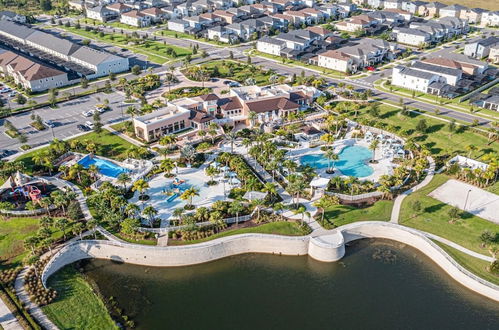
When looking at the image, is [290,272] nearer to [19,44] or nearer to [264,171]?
[264,171]

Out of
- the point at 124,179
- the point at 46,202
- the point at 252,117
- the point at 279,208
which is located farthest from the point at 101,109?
the point at 279,208

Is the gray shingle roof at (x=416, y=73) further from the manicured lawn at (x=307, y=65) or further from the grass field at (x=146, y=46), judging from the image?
the grass field at (x=146, y=46)

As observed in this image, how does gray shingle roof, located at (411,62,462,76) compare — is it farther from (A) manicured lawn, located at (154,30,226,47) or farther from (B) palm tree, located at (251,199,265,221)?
(B) palm tree, located at (251,199,265,221)

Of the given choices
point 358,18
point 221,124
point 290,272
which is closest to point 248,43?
point 358,18

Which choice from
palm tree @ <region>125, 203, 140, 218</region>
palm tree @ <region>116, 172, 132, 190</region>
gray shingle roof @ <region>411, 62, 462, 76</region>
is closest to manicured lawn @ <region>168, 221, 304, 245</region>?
palm tree @ <region>125, 203, 140, 218</region>

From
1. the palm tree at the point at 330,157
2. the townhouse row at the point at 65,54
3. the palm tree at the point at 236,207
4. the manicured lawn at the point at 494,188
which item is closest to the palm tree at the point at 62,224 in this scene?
the palm tree at the point at 236,207

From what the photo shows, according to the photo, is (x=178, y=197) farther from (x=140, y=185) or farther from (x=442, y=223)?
(x=442, y=223)
